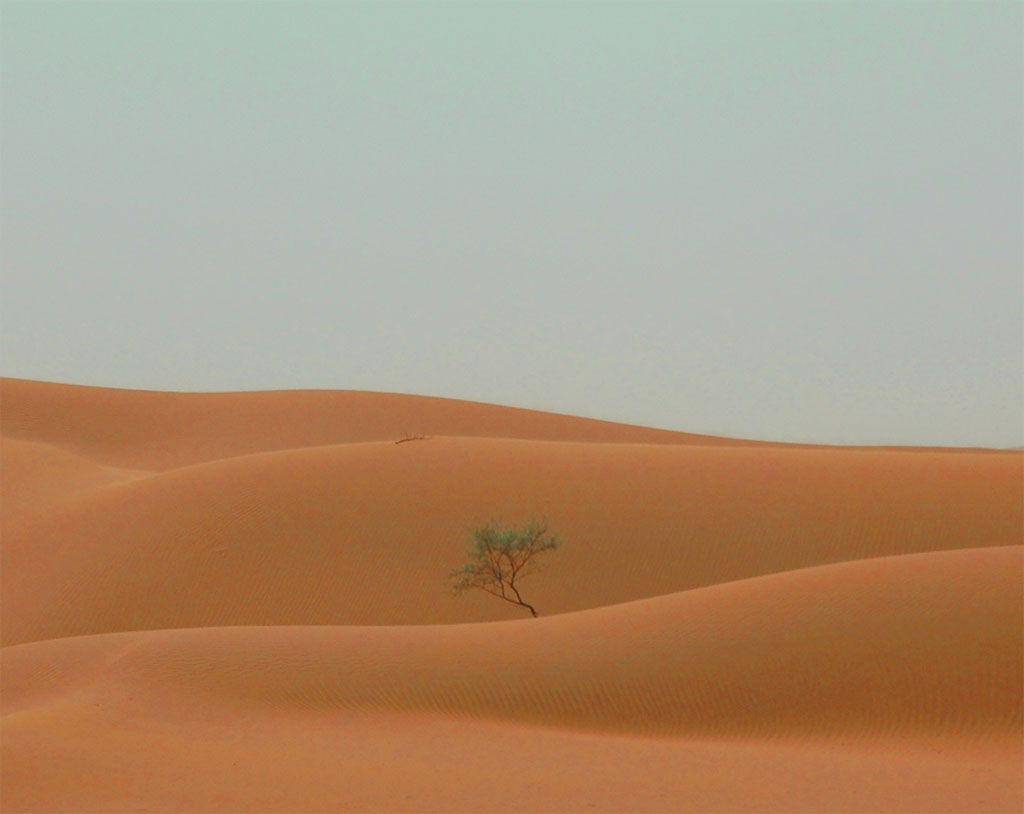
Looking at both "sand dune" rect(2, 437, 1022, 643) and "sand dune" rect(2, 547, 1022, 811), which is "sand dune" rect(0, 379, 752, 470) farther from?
"sand dune" rect(2, 547, 1022, 811)

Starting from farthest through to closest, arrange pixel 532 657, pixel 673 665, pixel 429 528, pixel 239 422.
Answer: pixel 239 422, pixel 429 528, pixel 532 657, pixel 673 665

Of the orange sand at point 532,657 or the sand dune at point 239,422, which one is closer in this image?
the orange sand at point 532,657

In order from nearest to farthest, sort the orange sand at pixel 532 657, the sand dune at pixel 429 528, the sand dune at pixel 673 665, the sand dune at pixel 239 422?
the orange sand at pixel 532 657 < the sand dune at pixel 673 665 < the sand dune at pixel 429 528 < the sand dune at pixel 239 422

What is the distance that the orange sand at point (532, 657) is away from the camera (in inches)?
410

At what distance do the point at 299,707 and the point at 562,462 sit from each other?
61.6 feet

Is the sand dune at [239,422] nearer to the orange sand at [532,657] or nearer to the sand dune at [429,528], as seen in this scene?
the sand dune at [429,528]

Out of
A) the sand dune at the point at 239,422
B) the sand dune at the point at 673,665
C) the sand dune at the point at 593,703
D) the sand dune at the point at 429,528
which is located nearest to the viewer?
the sand dune at the point at 593,703

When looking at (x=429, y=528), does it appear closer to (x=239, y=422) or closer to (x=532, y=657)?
(x=532, y=657)

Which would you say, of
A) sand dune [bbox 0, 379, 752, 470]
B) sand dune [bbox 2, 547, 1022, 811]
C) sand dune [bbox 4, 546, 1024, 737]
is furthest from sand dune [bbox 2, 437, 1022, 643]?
sand dune [bbox 0, 379, 752, 470]

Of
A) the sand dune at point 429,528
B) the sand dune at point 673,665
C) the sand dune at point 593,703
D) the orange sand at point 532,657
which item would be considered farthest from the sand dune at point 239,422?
the sand dune at point 593,703

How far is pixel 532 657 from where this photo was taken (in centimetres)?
1424

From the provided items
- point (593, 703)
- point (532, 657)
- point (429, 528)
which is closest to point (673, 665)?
point (593, 703)

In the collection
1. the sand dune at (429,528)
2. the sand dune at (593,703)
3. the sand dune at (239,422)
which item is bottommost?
the sand dune at (593,703)

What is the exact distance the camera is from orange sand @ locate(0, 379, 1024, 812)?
10414 mm
